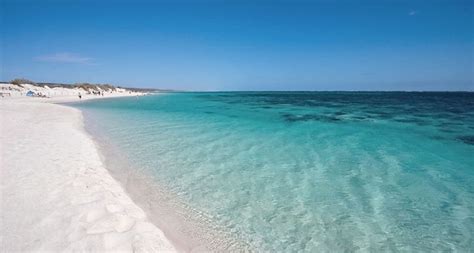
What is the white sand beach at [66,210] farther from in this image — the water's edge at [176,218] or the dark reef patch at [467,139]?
the dark reef patch at [467,139]

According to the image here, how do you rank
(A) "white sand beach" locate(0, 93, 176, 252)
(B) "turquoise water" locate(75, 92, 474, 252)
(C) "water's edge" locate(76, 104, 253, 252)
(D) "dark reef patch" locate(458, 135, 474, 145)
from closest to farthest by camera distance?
(A) "white sand beach" locate(0, 93, 176, 252)
(C) "water's edge" locate(76, 104, 253, 252)
(B) "turquoise water" locate(75, 92, 474, 252)
(D) "dark reef patch" locate(458, 135, 474, 145)

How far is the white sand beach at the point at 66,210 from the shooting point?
165 inches

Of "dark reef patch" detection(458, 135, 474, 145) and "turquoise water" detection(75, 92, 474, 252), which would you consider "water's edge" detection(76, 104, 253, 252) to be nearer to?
"turquoise water" detection(75, 92, 474, 252)

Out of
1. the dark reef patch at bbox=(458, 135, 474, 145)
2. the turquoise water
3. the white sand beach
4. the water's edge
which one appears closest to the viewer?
the white sand beach

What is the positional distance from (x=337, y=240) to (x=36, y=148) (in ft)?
31.8

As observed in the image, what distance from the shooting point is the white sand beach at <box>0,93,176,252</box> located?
4.19 m

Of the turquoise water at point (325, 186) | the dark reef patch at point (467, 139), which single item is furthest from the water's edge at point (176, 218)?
the dark reef patch at point (467, 139)

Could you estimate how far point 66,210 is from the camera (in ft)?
16.7

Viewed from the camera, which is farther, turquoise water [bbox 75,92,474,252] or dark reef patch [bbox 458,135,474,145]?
dark reef patch [bbox 458,135,474,145]

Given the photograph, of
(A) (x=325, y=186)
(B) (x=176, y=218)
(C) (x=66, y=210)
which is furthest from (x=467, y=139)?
(C) (x=66, y=210)

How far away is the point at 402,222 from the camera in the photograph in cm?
552

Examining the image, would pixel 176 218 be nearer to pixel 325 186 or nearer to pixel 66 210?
pixel 66 210

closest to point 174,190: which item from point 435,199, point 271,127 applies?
point 435,199

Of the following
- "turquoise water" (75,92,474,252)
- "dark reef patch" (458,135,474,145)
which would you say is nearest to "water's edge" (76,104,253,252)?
"turquoise water" (75,92,474,252)
